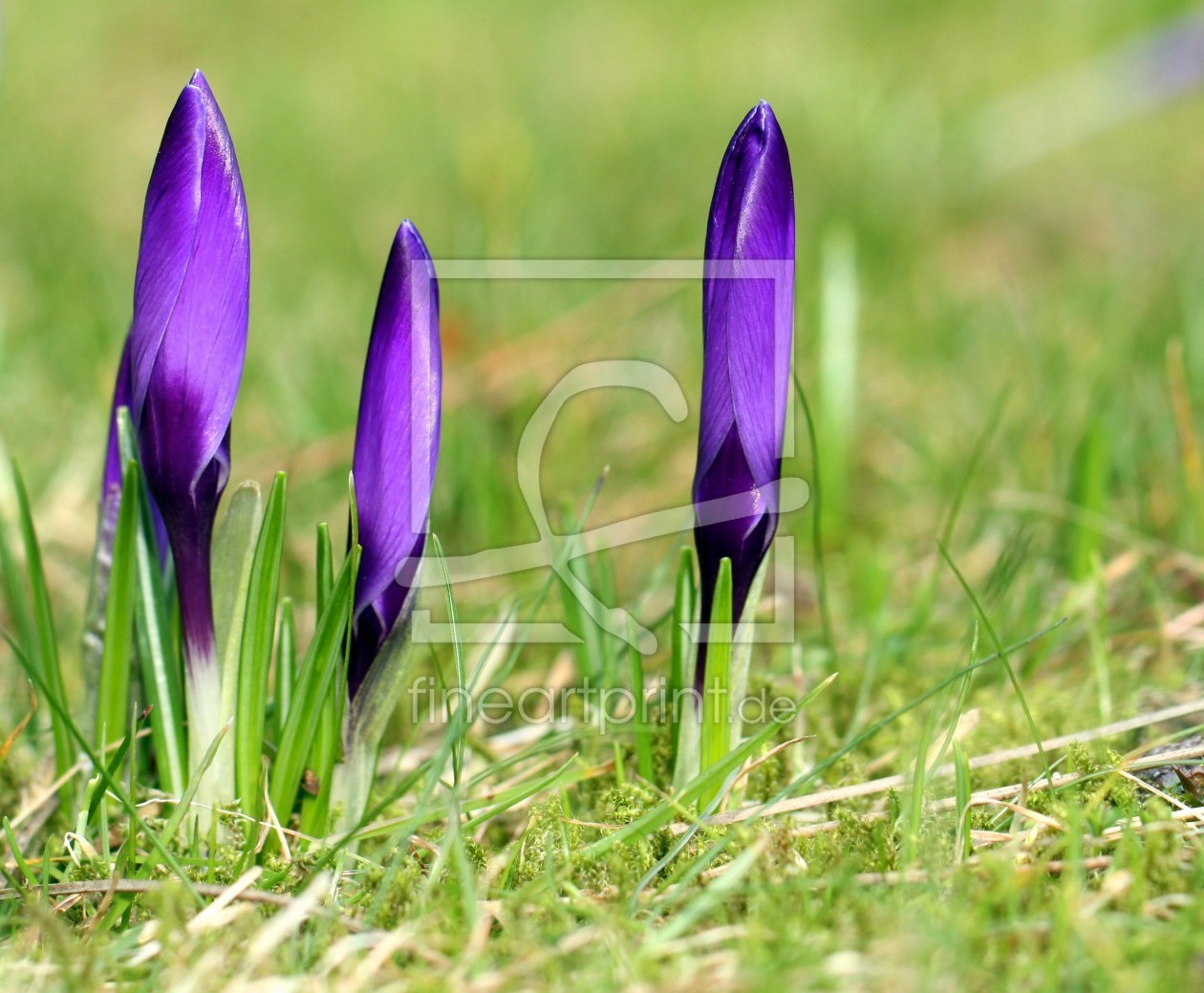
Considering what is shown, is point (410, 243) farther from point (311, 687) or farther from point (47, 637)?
point (47, 637)

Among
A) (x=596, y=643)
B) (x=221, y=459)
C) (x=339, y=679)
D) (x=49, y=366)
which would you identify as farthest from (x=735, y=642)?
(x=49, y=366)

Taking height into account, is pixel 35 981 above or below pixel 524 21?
below

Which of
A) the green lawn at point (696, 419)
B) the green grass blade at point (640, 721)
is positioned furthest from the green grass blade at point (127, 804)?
the green grass blade at point (640, 721)

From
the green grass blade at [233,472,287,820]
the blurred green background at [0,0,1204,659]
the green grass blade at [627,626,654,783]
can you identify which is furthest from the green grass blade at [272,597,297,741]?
the blurred green background at [0,0,1204,659]

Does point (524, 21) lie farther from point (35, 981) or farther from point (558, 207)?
point (35, 981)

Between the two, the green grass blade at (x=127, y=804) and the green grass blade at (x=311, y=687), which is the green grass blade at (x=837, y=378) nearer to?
the green grass blade at (x=311, y=687)
